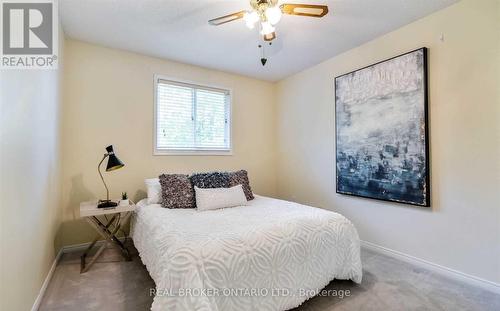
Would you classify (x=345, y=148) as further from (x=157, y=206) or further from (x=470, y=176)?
(x=157, y=206)

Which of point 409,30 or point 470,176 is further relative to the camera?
point 409,30

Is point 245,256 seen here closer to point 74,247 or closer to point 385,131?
point 385,131

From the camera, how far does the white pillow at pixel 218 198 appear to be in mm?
2543

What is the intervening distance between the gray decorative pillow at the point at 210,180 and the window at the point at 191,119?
0.79m

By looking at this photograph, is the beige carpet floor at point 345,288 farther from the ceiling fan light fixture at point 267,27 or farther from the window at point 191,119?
the ceiling fan light fixture at point 267,27

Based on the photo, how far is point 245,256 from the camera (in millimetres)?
1541

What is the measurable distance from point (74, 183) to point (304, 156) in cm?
315

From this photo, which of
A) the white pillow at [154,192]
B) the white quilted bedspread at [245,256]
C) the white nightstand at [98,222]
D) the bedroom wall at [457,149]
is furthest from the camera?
the white pillow at [154,192]

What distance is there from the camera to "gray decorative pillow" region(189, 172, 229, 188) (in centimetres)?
285

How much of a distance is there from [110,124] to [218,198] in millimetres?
1726

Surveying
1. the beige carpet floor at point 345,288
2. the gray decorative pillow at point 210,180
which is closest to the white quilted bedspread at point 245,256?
the beige carpet floor at point 345,288

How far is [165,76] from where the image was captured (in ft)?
11.1

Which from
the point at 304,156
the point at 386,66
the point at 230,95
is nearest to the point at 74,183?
the point at 230,95

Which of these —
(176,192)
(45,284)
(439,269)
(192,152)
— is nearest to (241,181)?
(176,192)
